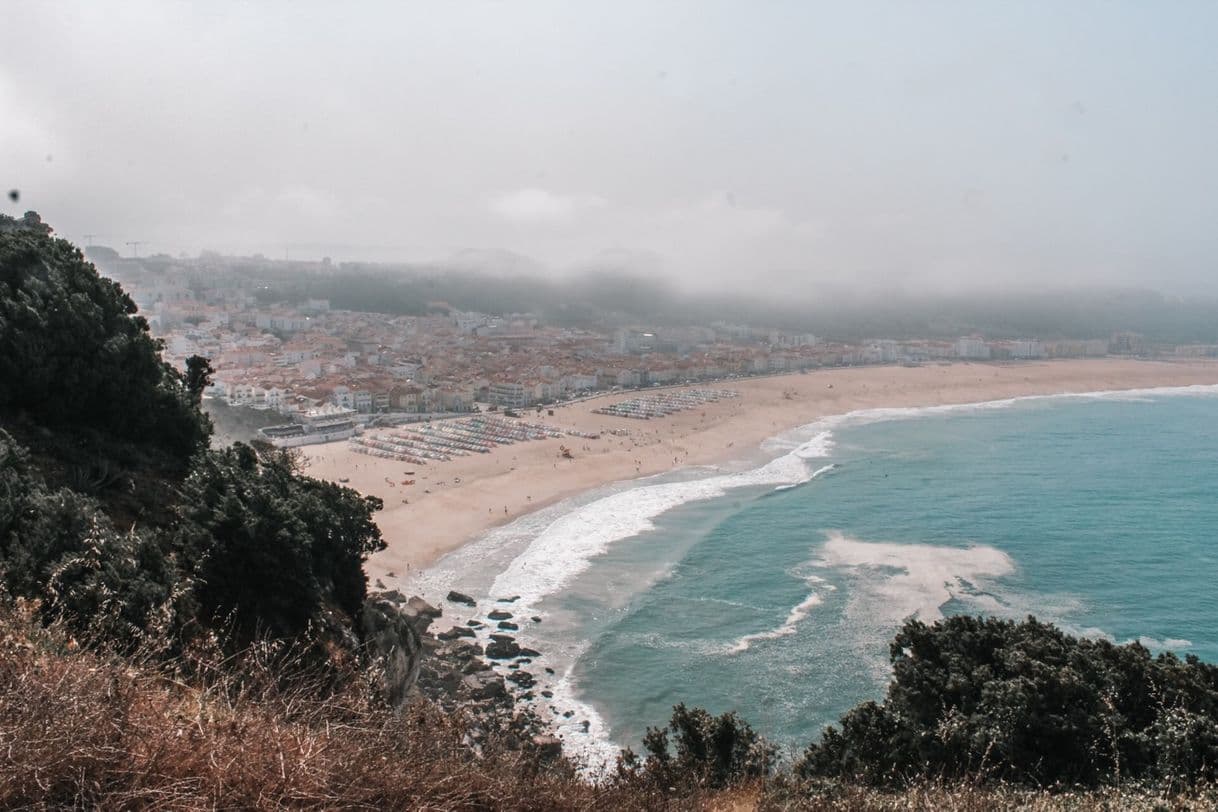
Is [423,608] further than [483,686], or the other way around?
[423,608]

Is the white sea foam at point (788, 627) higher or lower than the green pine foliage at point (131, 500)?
lower

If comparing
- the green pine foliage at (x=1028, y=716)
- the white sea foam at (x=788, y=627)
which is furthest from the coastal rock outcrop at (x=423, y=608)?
the green pine foliage at (x=1028, y=716)

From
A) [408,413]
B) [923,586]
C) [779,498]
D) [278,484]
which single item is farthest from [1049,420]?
[278,484]

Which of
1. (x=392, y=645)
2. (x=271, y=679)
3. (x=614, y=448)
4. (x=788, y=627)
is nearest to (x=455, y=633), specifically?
(x=392, y=645)

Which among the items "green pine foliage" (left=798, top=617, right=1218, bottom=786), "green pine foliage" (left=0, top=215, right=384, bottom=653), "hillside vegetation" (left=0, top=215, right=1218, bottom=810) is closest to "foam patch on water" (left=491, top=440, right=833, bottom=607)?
"hillside vegetation" (left=0, top=215, right=1218, bottom=810)

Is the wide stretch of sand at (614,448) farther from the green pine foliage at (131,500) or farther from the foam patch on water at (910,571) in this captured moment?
the foam patch on water at (910,571)

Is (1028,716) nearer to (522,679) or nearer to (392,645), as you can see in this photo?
(392,645)
